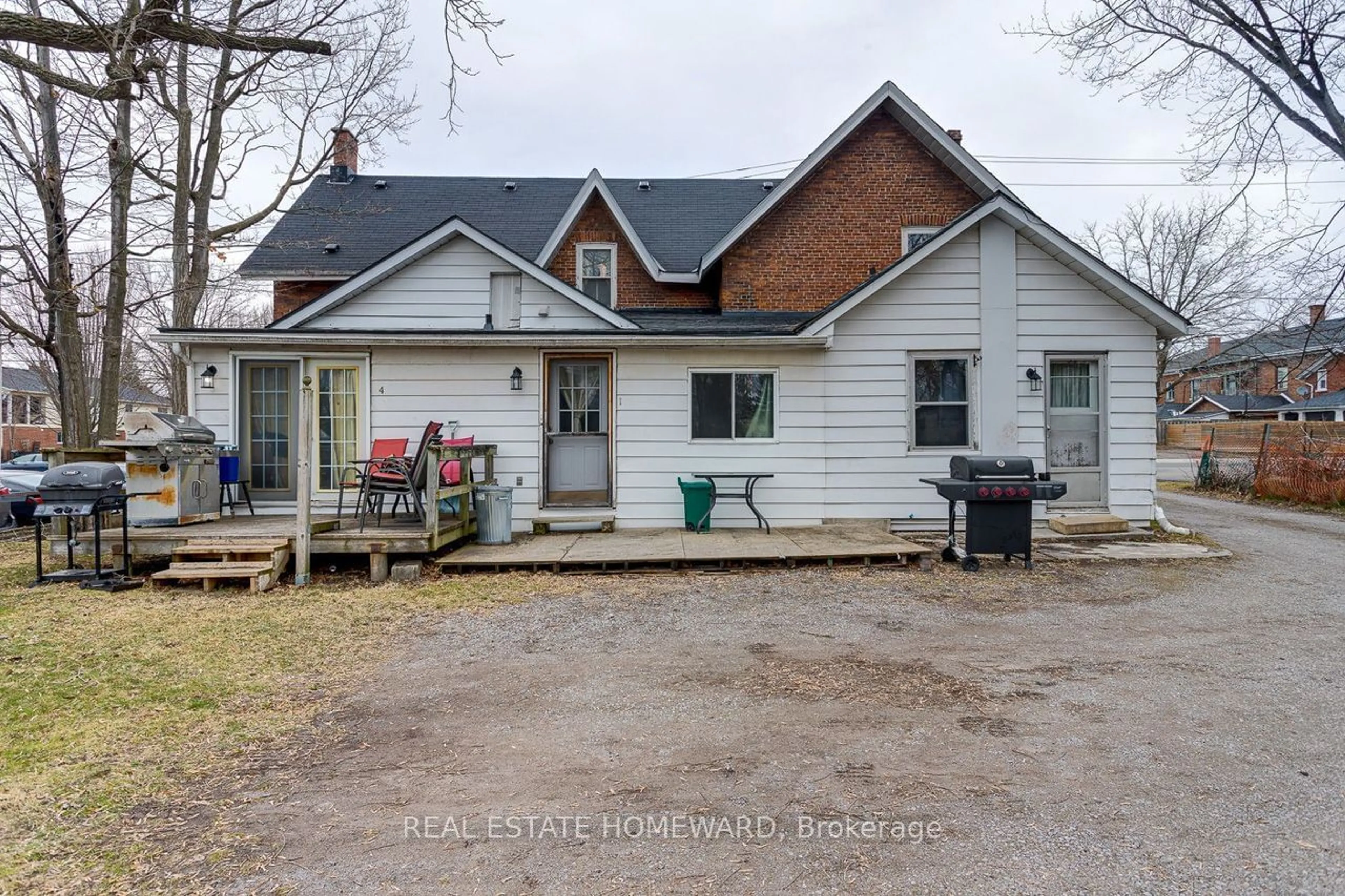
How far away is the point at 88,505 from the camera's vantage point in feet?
22.7

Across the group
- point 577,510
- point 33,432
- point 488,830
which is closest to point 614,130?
point 577,510

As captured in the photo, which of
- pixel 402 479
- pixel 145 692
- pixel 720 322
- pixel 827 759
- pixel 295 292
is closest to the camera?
pixel 827 759

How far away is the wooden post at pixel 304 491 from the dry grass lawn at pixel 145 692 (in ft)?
0.82

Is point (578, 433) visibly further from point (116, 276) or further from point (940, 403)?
point (116, 276)

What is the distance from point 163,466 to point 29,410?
45526 millimetres

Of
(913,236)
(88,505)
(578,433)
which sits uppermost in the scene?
(913,236)

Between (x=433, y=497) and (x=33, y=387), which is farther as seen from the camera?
(x=33, y=387)

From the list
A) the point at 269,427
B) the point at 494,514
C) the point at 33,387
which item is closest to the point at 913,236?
the point at 494,514

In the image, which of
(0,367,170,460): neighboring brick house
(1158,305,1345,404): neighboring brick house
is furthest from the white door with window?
(0,367,170,460): neighboring brick house

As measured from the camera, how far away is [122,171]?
10.7 m

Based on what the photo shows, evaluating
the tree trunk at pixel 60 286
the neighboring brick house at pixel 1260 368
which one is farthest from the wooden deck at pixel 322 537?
the neighboring brick house at pixel 1260 368

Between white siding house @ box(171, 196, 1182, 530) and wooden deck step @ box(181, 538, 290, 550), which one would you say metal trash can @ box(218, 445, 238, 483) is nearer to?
white siding house @ box(171, 196, 1182, 530)

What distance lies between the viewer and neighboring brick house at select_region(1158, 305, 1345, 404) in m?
19.7

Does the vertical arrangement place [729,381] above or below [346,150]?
below
